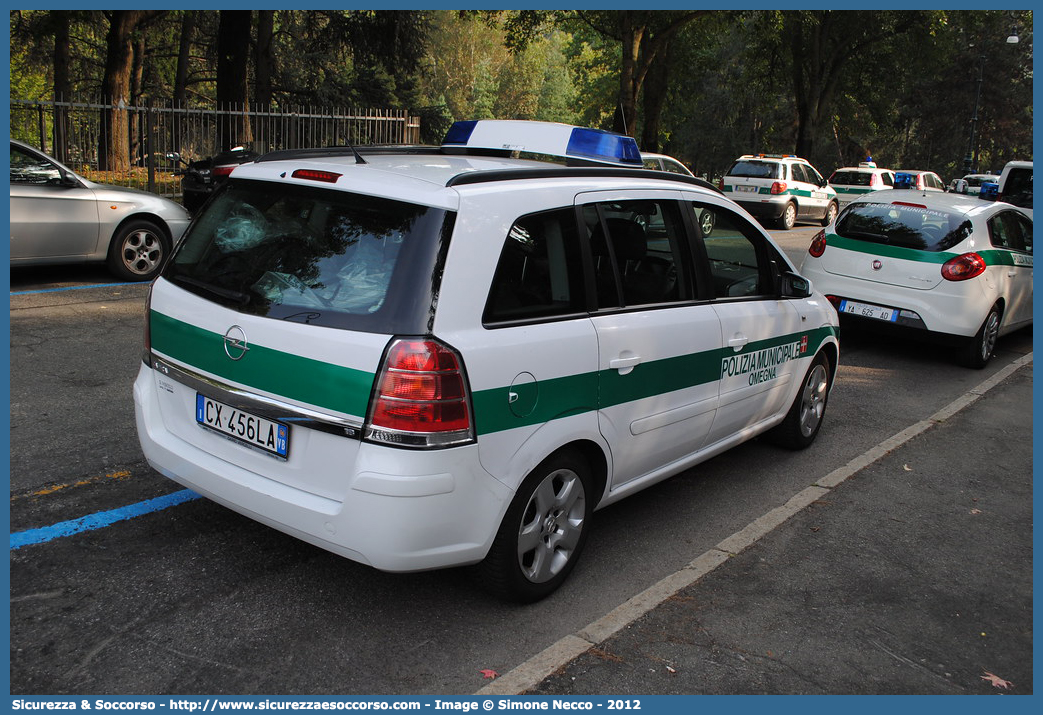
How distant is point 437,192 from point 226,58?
70.0 ft

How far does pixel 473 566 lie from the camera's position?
147 inches

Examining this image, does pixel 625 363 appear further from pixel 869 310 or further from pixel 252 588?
pixel 869 310

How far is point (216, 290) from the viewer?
3713mm

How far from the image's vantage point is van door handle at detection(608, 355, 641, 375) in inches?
154

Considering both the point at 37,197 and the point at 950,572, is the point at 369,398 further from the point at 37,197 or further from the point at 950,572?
the point at 37,197

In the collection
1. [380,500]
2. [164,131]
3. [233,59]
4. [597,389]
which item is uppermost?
[233,59]

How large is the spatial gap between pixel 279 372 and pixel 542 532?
123cm

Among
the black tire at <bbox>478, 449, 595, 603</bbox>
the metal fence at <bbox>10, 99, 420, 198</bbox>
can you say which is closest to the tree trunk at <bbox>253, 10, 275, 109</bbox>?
the metal fence at <bbox>10, 99, 420, 198</bbox>

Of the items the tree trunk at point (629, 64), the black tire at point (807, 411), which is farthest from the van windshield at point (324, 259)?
the tree trunk at point (629, 64)

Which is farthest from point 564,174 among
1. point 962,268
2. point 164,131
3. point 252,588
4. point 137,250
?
point 164,131

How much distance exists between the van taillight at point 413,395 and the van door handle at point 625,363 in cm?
89

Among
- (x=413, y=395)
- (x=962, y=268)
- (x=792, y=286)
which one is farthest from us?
(x=962, y=268)

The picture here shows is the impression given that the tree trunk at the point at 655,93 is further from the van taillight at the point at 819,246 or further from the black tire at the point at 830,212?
the van taillight at the point at 819,246

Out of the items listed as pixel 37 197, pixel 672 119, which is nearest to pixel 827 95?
pixel 672 119
